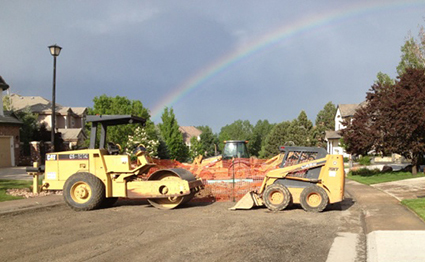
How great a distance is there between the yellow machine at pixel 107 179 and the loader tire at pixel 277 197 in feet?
7.07

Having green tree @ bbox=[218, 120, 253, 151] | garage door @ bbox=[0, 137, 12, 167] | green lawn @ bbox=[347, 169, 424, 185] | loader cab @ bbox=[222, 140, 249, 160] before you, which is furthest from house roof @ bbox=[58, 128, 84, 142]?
green tree @ bbox=[218, 120, 253, 151]

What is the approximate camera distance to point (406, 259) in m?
5.73

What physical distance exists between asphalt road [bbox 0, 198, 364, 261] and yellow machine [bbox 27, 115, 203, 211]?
0.43 m

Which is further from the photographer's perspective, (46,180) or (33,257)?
(46,180)

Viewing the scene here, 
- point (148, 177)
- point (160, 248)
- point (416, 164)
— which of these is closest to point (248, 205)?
point (148, 177)

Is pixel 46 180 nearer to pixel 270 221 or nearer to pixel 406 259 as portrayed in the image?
pixel 270 221

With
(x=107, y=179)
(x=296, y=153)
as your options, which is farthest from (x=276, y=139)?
(x=107, y=179)

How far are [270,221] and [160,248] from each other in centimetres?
333

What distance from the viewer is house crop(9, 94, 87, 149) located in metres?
49.0

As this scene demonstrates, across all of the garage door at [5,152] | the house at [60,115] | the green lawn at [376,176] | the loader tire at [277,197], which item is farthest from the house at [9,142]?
the loader tire at [277,197]

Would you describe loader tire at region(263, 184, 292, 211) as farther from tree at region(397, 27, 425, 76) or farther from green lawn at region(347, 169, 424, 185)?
tree at region(397, 27, 425, 76)

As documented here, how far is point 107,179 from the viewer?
36.0 ft

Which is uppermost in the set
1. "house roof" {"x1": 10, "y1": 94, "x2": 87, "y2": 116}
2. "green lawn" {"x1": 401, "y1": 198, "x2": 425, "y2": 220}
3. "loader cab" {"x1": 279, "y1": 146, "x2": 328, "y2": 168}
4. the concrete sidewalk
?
"house roof" {"x1": 10, "y1": 94, "x2": 87, "y2": 116}

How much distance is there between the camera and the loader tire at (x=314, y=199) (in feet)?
33.4
